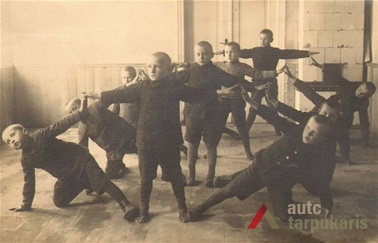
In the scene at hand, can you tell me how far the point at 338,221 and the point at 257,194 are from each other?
742mm

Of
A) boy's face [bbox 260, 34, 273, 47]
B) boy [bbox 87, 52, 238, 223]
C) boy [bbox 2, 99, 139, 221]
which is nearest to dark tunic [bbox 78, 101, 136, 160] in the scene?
boy [bbox 2, 99, 139, 221]

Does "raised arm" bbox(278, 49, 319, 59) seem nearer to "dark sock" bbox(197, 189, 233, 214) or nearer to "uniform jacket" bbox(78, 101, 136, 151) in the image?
"uniform jacket" bbox(78, 101, 136, 151)

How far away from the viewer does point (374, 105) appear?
577 centimetres

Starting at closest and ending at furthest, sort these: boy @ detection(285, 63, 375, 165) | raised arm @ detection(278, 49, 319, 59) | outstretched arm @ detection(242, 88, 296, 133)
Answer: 1. outstretched arm @ detection(242, 88, 296, 133)
2. boy @ detection(285, 63, 375, 165)
3. raised arm @ detection(278, 49, 319, 59)

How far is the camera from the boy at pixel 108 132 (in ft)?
13.1

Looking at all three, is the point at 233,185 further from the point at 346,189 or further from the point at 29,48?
the point at 29,48

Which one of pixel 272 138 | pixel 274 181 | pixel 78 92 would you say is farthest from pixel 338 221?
pixel 78 92

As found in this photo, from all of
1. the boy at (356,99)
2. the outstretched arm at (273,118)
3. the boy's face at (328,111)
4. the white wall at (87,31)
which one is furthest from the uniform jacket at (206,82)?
the white wall at (87,31)

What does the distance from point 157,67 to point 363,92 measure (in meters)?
2.57

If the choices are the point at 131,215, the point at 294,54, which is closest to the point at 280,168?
the point at 131,215

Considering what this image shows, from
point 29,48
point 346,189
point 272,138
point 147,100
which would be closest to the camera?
point 147,100

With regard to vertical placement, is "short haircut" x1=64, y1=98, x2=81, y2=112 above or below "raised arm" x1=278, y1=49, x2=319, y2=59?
below

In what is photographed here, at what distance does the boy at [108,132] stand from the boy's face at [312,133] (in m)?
1.58

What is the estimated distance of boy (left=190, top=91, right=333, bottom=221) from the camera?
122 inches
